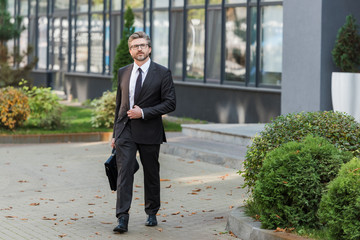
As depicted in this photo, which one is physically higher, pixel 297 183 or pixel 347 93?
pixel 347 93

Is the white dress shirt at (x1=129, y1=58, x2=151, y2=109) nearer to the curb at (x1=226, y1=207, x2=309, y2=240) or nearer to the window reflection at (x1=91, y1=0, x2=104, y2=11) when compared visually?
the curb at (x1=226, y1=207, x2=309, y2=240)

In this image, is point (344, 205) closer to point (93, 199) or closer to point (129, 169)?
point (129, 169)

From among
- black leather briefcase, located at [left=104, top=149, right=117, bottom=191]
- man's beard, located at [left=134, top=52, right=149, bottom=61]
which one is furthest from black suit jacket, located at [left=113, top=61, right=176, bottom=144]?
black leather briefcase, located at [left=104, top=149, right=117, bottom=191]

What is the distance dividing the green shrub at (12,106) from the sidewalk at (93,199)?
2341mm

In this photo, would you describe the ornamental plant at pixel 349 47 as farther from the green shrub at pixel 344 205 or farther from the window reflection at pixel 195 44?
the green shrub at pixel 344 205

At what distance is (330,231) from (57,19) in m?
26.0

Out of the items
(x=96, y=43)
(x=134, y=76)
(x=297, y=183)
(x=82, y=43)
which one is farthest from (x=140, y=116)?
(x=82, y=43)

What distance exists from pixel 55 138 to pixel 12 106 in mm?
1197

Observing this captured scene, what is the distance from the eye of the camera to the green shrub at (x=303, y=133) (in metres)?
7.60

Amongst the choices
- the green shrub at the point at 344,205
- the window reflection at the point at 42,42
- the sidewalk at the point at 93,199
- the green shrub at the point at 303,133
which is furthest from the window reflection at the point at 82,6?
the green shrub at the point at 344,205

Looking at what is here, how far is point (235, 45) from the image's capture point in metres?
20.0

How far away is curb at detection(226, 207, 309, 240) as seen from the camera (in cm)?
682

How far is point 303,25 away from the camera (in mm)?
15281

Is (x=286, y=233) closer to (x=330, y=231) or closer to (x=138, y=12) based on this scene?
(x=330, y=231)
